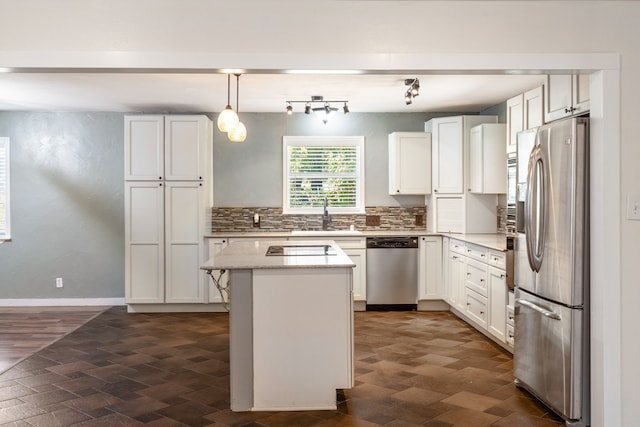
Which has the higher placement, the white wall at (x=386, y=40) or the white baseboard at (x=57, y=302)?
the white wall at (x=386, y=40)

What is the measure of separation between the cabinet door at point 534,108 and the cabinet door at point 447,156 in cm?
202

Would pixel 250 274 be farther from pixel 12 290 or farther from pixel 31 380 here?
pixel 12 290

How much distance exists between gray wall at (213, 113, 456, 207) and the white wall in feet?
13.2

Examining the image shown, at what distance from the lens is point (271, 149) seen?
7008 mm

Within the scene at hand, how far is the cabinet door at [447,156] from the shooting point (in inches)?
254

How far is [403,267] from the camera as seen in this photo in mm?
6480

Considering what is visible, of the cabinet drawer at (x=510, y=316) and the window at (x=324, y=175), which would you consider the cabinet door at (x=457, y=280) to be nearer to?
the cabinet drawer at (x=510, y=316)

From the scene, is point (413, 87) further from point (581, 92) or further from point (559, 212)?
point (559, 212)

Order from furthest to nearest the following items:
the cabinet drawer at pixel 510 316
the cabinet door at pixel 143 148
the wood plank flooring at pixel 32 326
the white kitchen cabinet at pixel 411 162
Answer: the white kitchen cabinet at pixel 411 162, the cabinet door at pixel 143 148, the wood plank flooring at pixel 32 326, the cabinet drawer at pixel 510 316

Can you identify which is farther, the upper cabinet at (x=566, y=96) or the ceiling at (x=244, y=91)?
the ceiling at (x=244, y=91)

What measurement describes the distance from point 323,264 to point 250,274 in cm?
46

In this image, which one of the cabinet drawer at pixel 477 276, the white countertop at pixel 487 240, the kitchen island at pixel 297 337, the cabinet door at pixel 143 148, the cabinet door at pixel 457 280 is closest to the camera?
the kitchen island at pixel 297 337

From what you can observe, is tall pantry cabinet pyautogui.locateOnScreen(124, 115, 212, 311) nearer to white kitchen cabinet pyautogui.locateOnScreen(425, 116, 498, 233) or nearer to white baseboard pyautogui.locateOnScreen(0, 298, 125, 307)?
white baseboard pyautogui.locateOnScreen(0, 298, 125, 307)

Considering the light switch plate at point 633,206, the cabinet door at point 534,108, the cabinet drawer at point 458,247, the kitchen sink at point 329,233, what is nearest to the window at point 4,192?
the kitchen sink at point 329,233
